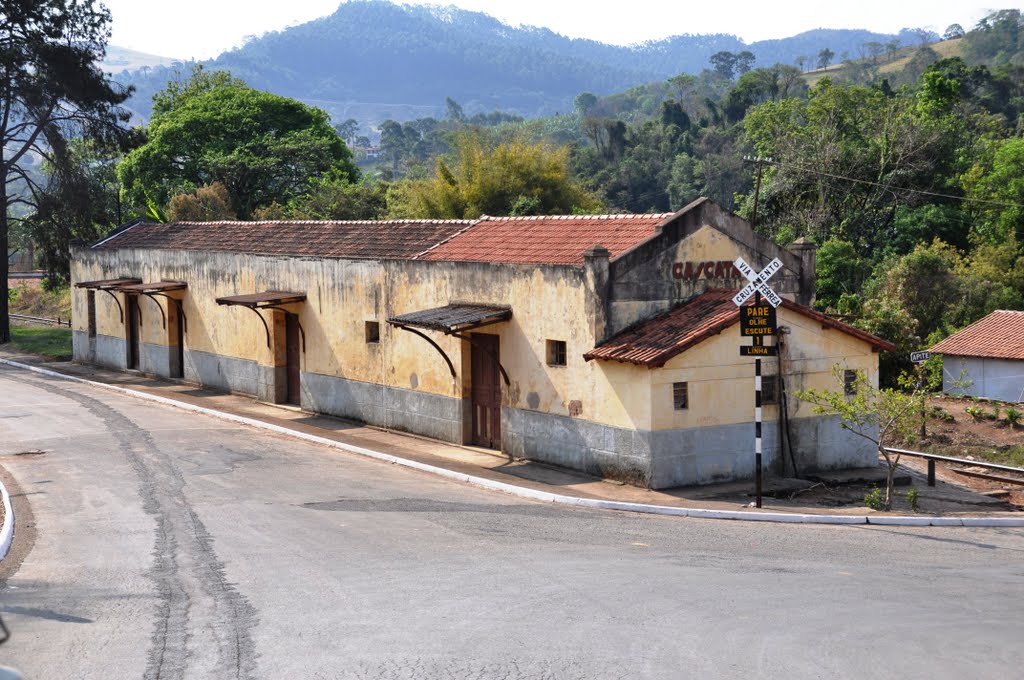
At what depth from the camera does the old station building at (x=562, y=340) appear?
60.7 feet

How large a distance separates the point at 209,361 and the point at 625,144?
78.7 metres

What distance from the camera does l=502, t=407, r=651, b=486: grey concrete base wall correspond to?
60.2ft

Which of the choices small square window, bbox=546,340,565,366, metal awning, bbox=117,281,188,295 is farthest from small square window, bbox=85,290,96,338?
small square window, bbox=546,340,565,366

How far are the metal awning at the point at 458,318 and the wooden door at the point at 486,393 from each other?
602 mm

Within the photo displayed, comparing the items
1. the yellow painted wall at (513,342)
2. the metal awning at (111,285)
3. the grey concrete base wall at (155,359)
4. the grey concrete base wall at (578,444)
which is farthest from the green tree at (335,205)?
the grey concrete base wall at (578,444)

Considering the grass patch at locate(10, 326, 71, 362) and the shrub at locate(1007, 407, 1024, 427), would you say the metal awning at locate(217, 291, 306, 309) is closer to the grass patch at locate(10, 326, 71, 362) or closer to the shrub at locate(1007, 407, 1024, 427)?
the grass patch at locate(10, 326, 71, 362)

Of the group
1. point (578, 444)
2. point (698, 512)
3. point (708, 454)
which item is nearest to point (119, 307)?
point (578, 444)

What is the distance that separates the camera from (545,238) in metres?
21.9

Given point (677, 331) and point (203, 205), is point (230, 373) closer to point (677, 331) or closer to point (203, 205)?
point (677, 331)

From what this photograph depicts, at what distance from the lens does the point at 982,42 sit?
587ft

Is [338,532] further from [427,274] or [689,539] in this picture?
[427,274]

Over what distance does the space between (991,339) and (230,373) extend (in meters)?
23.4

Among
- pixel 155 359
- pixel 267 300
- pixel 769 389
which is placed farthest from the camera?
pixel 155 359

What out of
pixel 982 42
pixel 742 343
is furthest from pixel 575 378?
pixel 982 42
